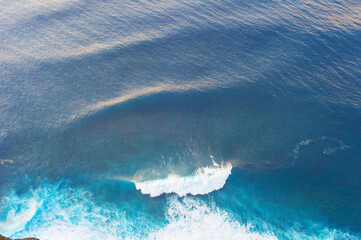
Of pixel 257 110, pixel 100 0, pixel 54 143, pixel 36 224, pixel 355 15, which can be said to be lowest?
pixel 36 224

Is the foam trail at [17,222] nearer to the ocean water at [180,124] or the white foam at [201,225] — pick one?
the ocean water at [180,124]

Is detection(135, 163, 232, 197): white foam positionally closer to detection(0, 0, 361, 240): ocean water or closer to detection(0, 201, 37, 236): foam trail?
detection(0, 0, 361, 240): ocean water

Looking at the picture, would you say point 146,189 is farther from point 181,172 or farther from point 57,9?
point 57,9

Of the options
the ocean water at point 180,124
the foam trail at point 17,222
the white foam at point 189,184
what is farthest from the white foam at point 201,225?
the foam trail at point 17,222

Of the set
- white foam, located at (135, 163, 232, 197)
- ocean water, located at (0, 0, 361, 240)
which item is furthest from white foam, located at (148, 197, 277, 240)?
white foam, located at (135, 163, 232, 197)

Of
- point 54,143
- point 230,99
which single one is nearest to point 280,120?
point 230,99

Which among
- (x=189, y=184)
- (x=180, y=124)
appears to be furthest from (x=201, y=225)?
(x=180, y=124)

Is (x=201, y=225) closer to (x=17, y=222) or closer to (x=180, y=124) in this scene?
(x=180, y=124)
